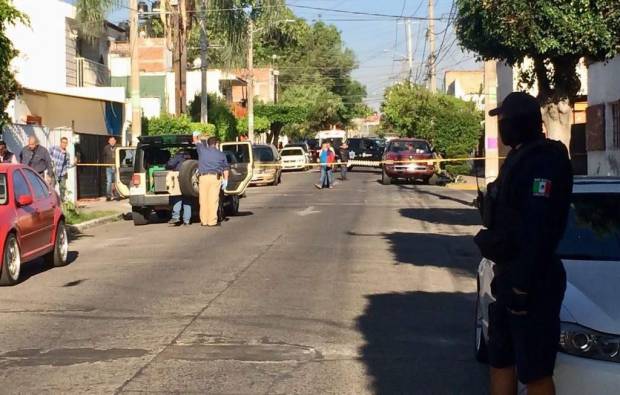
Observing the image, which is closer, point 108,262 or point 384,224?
point 108,262

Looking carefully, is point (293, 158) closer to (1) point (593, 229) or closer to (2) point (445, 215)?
(2) point (445, 215)

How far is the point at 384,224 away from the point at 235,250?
→ 5.63 metres

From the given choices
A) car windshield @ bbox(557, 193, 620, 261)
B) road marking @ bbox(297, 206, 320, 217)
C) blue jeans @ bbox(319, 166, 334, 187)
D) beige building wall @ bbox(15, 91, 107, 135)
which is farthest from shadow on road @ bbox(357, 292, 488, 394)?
blue jeans @ bbox(319, 166, 334, 187)

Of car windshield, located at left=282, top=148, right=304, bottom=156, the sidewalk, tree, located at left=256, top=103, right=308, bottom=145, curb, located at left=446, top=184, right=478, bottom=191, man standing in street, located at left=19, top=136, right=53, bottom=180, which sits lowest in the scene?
the sidewalk

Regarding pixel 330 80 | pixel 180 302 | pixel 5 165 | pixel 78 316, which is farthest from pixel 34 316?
pixel 330 80

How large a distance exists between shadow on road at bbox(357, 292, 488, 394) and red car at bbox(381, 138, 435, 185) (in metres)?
25.6

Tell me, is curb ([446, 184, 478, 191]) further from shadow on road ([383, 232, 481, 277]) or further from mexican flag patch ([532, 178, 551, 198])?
mexican flag patch ([532, 178, 551, 198])

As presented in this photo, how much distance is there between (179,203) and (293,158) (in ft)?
103

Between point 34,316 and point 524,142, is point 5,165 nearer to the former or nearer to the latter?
point 34,316

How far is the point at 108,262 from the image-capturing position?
47.1 feet

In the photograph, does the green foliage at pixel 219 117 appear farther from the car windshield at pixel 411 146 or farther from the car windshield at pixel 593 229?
the car windshield at pixel 593 229

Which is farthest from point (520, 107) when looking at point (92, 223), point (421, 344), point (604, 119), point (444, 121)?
point (444, 121)

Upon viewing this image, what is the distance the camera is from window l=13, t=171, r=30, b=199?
12555 millimetres

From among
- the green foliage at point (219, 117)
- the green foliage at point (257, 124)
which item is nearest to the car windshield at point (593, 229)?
the green foliage at point (219, 117)
